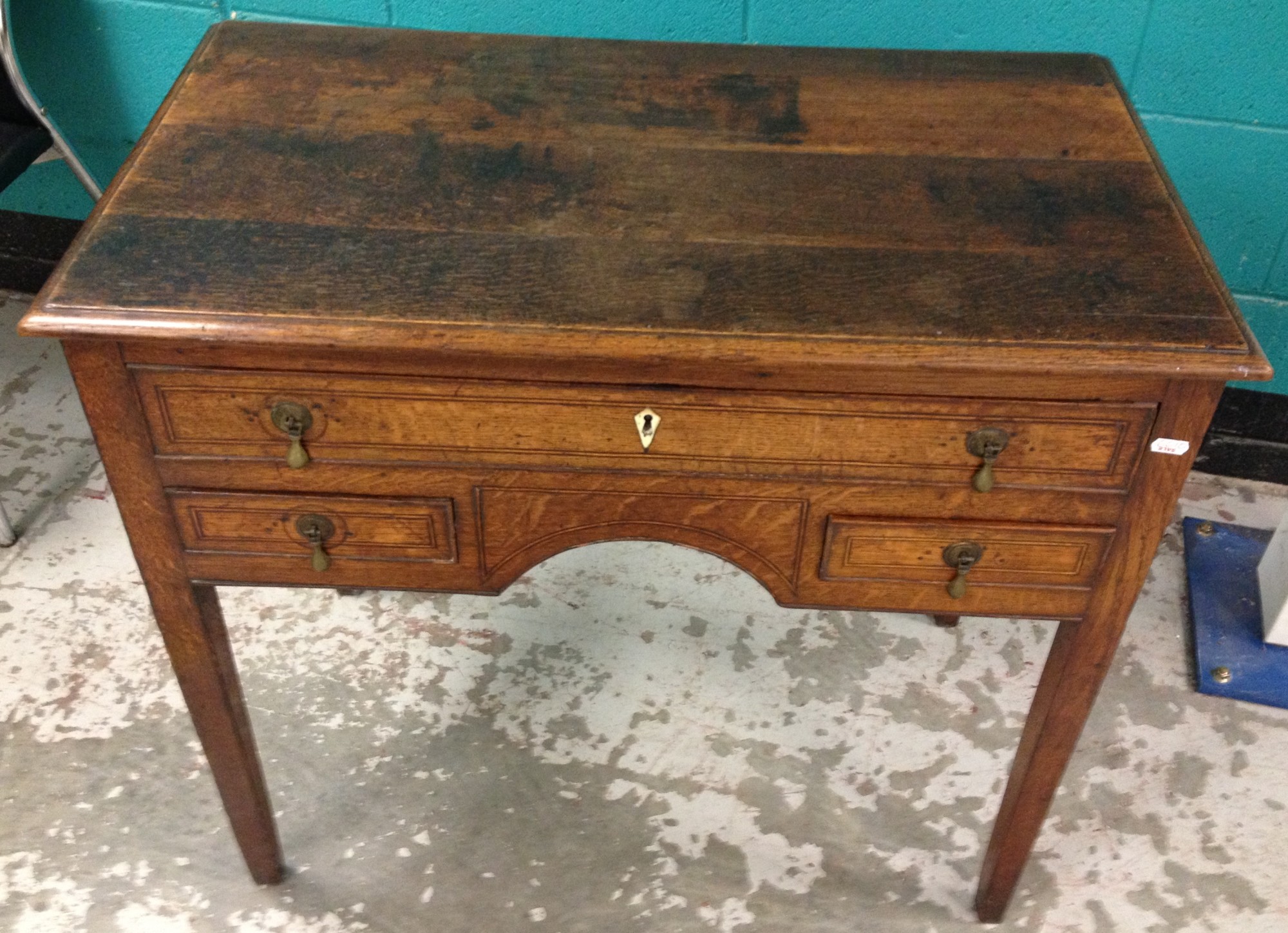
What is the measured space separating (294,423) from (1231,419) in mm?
1836

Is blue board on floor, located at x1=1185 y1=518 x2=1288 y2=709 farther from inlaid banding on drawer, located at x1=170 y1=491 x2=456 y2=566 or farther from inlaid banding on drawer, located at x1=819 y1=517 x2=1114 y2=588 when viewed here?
inlaid banding on drawer, located at x1=170 y1=491 x2=456 y2=566

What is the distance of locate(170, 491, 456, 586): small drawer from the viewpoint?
118 centimetres

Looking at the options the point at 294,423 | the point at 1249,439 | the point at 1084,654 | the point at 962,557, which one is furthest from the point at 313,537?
the point at 1249,439

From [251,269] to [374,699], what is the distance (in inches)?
37.2

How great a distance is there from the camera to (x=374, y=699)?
1.83m

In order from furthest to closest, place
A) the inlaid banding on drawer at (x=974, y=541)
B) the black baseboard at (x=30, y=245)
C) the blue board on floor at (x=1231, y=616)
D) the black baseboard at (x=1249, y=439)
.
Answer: the black baseboard at (x=30, y=245) → the black baseboard at (x=1249, y=439) → the blue board on floor at (x=1231, y=616) → the inlaid banding on drawer at (x=974, y=541)

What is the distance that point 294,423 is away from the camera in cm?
110

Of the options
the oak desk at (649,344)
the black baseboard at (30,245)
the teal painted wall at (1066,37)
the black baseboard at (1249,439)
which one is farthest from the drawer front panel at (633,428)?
the black baseboard at (30,245)

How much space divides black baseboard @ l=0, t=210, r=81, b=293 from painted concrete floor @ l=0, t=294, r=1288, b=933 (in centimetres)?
66

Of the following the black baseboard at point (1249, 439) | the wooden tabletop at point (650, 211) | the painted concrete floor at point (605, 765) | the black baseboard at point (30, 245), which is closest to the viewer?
the wooden tabletop at point (650, 211)

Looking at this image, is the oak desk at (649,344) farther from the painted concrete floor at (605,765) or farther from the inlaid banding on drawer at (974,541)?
the painted concrete floor at (605,765)

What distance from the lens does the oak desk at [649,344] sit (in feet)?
3.39

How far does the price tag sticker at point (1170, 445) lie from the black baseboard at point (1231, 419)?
3.99 ft

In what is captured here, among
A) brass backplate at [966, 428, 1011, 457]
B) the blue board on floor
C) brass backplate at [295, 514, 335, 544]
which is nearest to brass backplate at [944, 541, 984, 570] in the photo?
brass backplate at [966, 428, 1011, 457]
